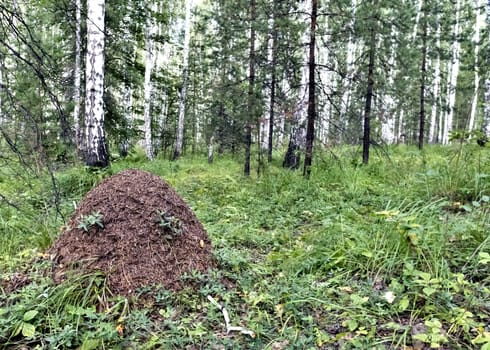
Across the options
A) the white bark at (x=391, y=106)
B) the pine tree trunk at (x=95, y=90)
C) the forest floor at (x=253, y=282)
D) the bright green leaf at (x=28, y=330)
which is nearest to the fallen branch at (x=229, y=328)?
the forest floor at (x=253, y=282)

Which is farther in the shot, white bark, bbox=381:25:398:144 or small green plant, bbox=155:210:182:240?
white bark, bbox=381:25:398:144

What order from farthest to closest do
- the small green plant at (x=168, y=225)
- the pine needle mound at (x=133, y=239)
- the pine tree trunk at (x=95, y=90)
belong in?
the pine tree trunk at (x=95, y=90), the small green plant at (x=168, y=225), the pine needle mound at (x=133, y=239)

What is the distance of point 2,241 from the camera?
152 inches

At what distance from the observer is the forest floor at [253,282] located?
2.36 metres

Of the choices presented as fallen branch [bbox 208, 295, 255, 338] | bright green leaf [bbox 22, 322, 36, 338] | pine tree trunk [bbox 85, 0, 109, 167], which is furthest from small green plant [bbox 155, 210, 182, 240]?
pine tree trunk [bbox 85, 0, 109, 167]

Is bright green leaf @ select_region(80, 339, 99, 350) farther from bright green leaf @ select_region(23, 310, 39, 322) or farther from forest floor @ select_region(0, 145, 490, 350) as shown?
bright green leaf @ select_region(23, 310, 39, 322)

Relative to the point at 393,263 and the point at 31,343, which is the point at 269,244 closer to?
the point at 393,263

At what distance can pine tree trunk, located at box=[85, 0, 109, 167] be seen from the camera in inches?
258

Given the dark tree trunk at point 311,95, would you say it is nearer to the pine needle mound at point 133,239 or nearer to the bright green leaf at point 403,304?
the pine needle mound at point 133,239

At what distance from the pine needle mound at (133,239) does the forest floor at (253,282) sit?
0.01m

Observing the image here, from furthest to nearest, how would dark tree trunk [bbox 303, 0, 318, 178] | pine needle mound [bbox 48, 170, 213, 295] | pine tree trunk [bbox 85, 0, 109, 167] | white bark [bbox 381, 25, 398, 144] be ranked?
1. white bark [bbox 381, 25, 398, 144]
2. pine tree trunk [bbox 85, 0, 109, 167]
3. dark tree trunk [bbox 303, 0, 318, 178]
4. pine needle mound [bbox 48, 170, 213, 295]

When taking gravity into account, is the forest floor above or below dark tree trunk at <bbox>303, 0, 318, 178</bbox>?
below

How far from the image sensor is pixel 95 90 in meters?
6.59

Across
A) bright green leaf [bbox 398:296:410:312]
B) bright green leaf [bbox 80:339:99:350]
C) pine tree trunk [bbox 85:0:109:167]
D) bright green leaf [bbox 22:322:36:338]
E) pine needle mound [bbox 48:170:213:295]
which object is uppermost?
pine tree trunk [bbox 85:0:109:167]
